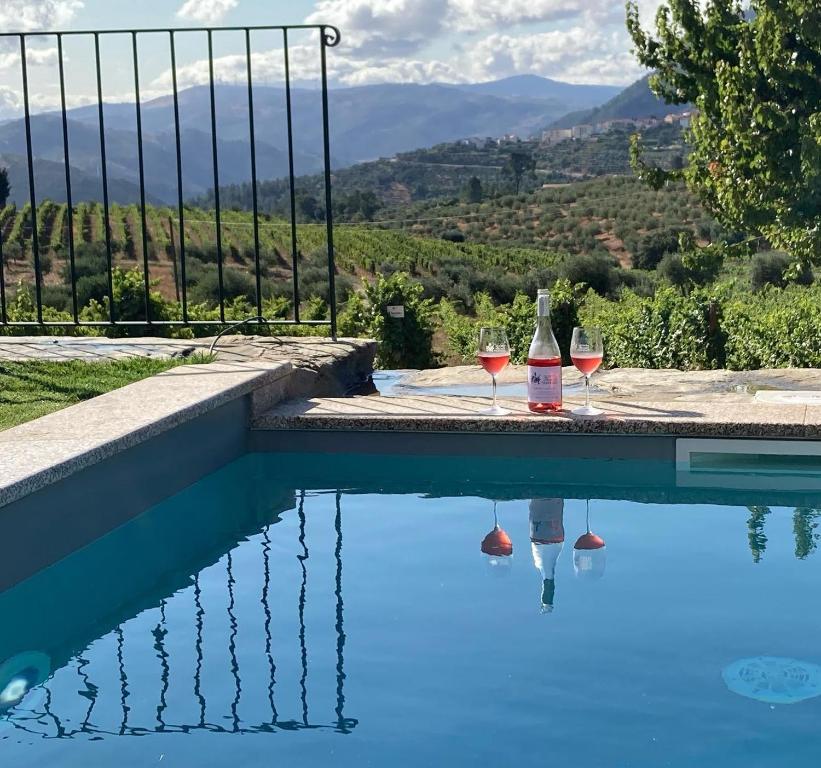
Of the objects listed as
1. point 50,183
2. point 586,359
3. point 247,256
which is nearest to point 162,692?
point 586,359

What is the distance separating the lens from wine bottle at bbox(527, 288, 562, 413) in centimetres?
358

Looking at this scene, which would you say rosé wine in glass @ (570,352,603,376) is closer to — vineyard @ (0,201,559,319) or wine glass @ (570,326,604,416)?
wine glass @ (570,326,604,416)

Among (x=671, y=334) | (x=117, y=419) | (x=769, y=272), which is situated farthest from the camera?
(x=769, y=272)

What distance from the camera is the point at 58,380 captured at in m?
4.29

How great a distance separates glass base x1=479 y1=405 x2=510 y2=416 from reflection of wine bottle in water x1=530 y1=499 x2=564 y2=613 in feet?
1.52

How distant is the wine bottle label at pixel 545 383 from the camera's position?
12.2ft

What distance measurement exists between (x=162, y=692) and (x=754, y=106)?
1049 centimetres

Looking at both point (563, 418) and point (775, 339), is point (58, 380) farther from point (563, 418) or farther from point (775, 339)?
point (775, 339)

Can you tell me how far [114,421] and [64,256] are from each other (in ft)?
99.8

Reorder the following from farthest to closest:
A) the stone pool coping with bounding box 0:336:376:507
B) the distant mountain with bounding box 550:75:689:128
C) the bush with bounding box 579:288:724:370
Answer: the distant mountain with bounding box 550:75:689:128, the bush with bounding box 579:288:724:370, the stone pool coping with bounding box 0:336:376:507

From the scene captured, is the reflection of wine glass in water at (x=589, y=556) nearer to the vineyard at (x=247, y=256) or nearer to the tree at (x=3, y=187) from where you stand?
the vineyard at (x=247, y=256)

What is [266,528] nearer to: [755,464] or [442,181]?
[755,464]

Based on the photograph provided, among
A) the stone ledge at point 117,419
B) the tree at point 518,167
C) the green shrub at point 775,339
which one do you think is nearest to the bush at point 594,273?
the green shrub at point 775,339

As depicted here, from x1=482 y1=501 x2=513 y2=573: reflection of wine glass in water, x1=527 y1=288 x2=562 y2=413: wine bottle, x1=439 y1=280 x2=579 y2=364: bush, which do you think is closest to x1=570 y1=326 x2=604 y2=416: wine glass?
x1=527 y1=288 x2=562 y2=413: wine bottle
